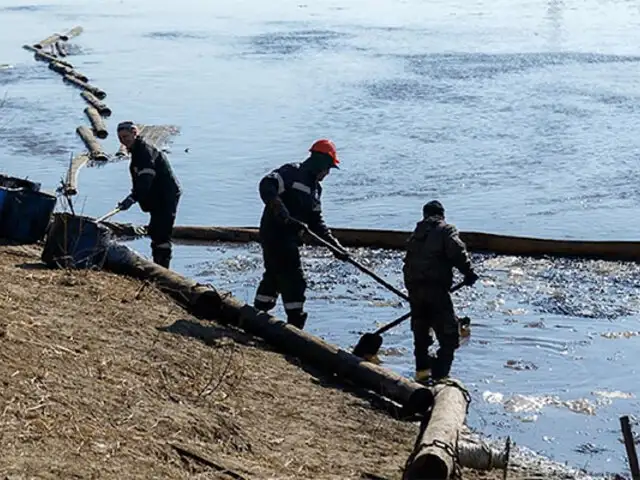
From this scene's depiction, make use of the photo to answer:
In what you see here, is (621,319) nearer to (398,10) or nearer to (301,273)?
(301,273)

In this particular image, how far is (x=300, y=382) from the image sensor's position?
9.70m

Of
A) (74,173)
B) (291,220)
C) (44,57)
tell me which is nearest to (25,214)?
(291,220)

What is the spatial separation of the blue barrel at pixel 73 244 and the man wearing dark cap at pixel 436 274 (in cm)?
303

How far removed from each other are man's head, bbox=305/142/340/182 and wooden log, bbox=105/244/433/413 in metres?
1.33

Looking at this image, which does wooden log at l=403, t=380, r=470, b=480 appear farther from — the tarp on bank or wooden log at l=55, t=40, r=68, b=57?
wooden log at l=55, t=40, r=68, b=57

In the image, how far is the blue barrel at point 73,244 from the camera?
37.6 feet

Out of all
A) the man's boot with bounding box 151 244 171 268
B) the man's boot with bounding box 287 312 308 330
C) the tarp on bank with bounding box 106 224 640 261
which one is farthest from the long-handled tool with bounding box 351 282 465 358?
the tarp on bank with bounding box 106 224 640 261

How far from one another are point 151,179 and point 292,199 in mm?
1820

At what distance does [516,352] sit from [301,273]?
2496 mm

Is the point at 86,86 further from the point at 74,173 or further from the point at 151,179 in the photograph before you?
the point at 151,179

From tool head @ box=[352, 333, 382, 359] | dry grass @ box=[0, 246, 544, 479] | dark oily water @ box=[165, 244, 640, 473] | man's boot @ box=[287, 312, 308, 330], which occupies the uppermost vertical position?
dry grass @ box=[0, 246, 544, 479]

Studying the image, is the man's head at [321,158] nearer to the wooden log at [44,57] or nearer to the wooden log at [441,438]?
the wooden log at [441,438]

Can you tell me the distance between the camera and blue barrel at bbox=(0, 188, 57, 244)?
12531 mm

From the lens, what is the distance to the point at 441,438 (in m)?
7.57
